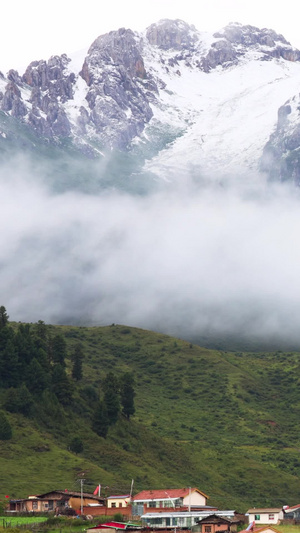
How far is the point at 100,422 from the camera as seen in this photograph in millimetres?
187375

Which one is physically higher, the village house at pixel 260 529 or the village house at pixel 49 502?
the village house at pixel 49 502

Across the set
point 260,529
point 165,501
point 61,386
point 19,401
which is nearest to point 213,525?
point 260,529

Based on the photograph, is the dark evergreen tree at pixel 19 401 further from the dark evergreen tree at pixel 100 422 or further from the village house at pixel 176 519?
the village house at pixel 176 519

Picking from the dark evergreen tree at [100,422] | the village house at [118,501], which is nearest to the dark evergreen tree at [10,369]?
the dark evergreen tree at [100,422]

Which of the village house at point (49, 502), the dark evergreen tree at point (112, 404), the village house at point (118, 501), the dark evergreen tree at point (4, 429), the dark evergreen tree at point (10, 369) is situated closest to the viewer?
the village house at point (49, 502)

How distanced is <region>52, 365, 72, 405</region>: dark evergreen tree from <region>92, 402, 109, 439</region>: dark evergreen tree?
23.5 ft

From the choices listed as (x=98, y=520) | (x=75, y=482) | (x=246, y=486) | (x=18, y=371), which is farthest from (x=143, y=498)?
(x=18, y=371)

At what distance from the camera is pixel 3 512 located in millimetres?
127438

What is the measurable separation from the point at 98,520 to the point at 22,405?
62883 mm

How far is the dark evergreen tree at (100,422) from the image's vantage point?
187125 mm

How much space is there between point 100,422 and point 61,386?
1069 centimetres

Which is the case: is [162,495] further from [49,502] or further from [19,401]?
[19,401]

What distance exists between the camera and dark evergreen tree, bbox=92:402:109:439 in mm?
187125

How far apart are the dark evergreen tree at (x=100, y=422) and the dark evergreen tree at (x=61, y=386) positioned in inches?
282
